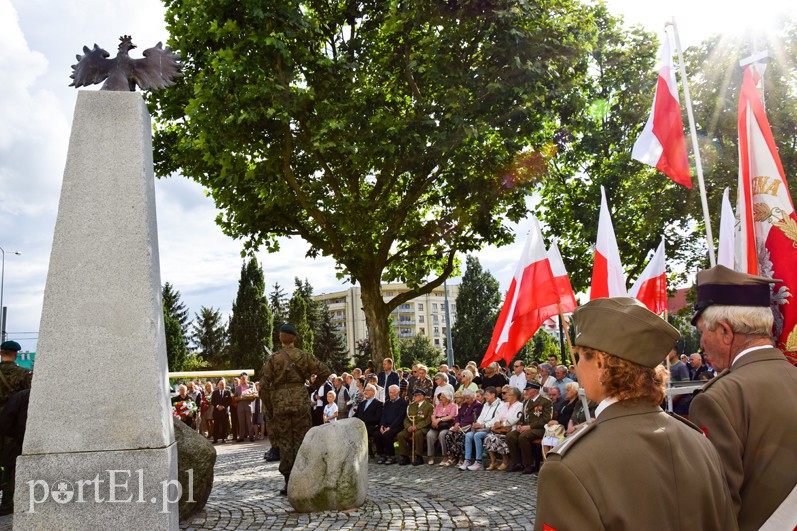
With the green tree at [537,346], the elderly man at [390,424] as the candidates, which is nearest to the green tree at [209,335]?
the green tree at [537,346]

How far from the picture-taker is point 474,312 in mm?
73562

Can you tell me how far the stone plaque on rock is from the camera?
24.6 feet

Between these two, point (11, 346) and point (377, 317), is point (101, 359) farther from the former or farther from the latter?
point (377, 317)

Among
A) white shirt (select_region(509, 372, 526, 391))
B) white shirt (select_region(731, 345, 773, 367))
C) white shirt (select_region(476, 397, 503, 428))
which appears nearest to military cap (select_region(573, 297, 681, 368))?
white shirt (select_region(731, 345, 773, 367))

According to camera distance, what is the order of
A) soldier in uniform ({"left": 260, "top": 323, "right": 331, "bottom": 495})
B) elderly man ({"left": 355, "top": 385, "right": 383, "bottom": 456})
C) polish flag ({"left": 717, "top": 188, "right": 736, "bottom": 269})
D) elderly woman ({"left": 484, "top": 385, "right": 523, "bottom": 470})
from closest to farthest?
1. polish flag ({"left": 717, "top": 188, "right": 736, "bottom": 269})
2. soldier in uniform ({"left": 260, "top": 323, "right": 331, "bottom": 495})
3. elderly woman ({"left": 484, "top": 385, "right": 523, "bottom": 470})
4. elderly man ({"left": 355, "top": 385, "right": 383, "bottom": 456})

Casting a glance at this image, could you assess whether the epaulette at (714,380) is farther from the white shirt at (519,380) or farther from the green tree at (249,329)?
the green tree at (249,329)

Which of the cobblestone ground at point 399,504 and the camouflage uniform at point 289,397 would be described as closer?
the cobblestone ground at point 399,504

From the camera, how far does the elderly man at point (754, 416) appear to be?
2283 millimetres

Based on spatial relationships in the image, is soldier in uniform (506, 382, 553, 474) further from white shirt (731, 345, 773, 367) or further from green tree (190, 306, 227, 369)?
green tree (190, 306, 227, 369)

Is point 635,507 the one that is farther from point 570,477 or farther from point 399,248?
point 399,248

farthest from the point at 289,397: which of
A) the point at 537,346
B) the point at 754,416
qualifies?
the point at 537,346

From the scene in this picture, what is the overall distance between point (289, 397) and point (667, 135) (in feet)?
19.5

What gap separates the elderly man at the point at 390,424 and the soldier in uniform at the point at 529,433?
3.23 meters

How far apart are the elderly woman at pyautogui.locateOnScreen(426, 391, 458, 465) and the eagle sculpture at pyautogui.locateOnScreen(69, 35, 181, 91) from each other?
9.18 meters
